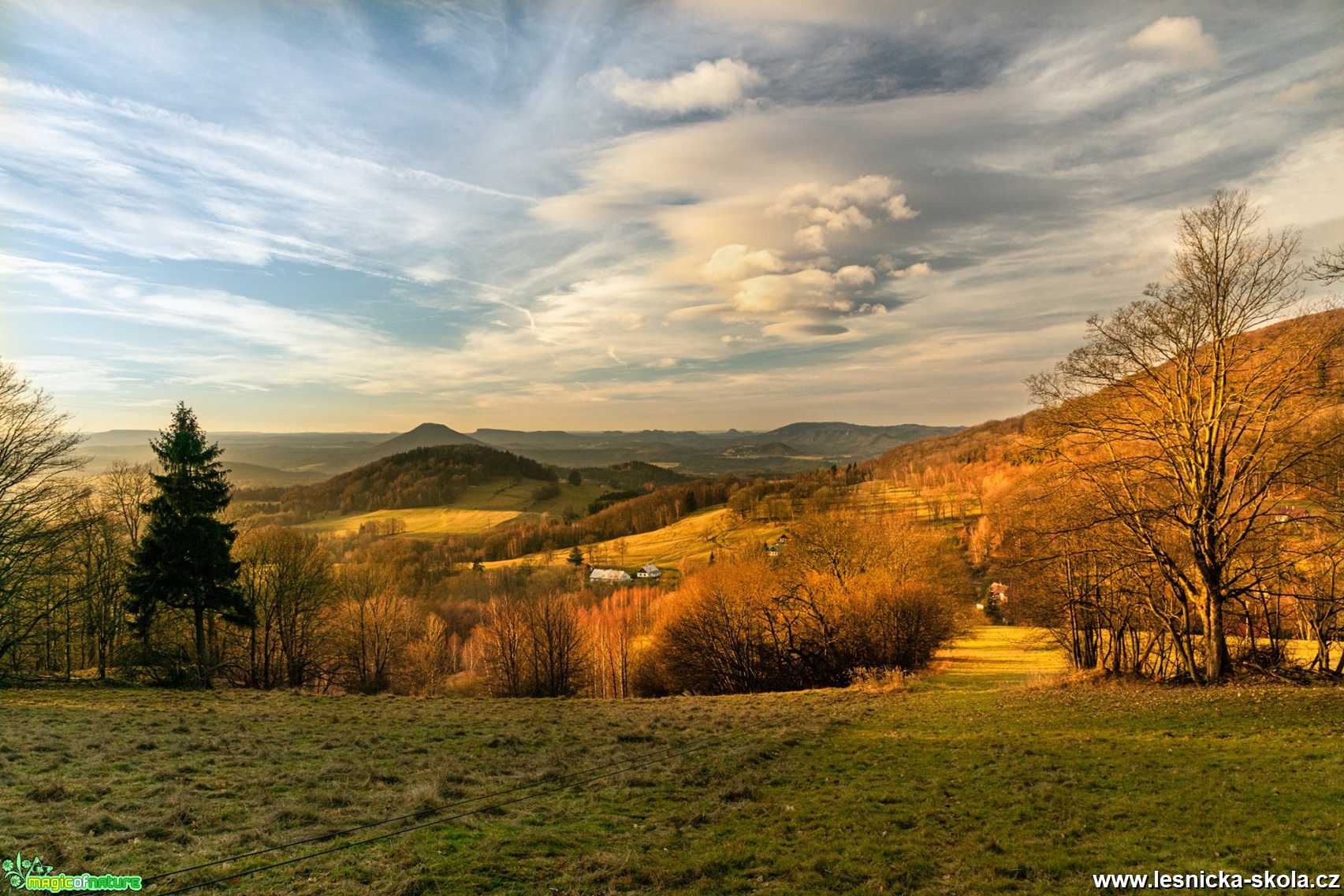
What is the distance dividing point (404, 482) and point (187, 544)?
510 ft

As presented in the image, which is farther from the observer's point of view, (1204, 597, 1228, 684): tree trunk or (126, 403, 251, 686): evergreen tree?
(126, 403, 251, 686): evergreen tree

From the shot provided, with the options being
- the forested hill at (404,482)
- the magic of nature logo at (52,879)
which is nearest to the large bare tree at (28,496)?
the magic of nature logo at (52,879)

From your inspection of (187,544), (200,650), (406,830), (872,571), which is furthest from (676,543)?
(406,830)

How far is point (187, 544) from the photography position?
26.2 m

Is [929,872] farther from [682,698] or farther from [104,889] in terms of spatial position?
[682,698]

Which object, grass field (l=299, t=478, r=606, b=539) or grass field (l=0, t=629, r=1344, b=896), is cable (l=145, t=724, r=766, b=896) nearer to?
grass field (l=0, t=629, r=1344, b=896)

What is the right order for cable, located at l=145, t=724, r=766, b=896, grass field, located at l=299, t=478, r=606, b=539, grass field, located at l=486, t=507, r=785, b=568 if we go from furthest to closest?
grass field, located at l=299, t=478, r=606, b=539 → grass field, located at l=486, t=507, r=785, b=568 → cable, located at l=145, t=724, r=766, b=896

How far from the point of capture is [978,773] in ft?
35.9

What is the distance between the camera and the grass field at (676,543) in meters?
102

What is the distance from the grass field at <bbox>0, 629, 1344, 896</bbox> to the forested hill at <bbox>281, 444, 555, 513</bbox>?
15278cm

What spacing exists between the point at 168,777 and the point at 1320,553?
28817mm

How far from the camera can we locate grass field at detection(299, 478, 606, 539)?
134m

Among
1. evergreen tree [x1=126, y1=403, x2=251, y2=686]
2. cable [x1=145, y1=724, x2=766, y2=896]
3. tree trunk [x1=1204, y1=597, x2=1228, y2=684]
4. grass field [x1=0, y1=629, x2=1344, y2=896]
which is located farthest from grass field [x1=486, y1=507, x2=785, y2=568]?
cable [x1=145, y1=724, x2=766, y2=896]

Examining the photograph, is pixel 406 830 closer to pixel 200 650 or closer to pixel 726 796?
pixel 726 796
